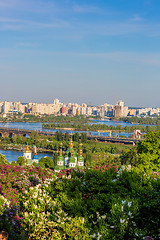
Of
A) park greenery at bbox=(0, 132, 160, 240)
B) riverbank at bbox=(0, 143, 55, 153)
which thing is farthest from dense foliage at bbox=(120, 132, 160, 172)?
riverbank at bbox=(0, 143, 55, 153)

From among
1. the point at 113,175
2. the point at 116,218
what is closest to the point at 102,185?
the point at 113,175

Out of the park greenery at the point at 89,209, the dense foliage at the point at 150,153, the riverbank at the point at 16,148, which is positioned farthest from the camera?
the riverbank at the point at 16,148

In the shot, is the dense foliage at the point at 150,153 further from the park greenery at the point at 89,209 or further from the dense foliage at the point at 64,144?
the dense foliage at the point at 64,144

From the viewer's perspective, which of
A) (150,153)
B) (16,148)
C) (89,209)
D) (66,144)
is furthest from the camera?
(66,144)

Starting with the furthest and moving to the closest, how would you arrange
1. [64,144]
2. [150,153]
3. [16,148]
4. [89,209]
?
[64,144] < [16,148] < [150,153] < [89,209]

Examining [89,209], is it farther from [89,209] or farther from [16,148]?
[16,148]

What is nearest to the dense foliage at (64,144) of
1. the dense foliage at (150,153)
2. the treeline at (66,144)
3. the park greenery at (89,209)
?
the treeline at (66,144)

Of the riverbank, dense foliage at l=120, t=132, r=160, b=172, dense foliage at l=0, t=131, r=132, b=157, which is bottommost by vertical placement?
the riverbank

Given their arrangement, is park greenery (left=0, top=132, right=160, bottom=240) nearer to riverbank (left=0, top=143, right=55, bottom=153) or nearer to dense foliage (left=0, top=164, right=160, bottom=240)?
dense foliage (left=0, top=164, right=160, bottom=240)

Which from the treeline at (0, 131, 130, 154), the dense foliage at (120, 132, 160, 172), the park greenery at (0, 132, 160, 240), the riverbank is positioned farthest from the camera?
the riverbank

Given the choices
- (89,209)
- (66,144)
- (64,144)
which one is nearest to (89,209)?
(89,209)

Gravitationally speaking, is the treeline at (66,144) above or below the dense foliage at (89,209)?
below

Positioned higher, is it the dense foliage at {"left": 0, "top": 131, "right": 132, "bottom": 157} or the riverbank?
the dense foliage at {"left": 0, "top": 131, "right": 132, "bottom": 157}

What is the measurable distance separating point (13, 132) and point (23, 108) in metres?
48.6
